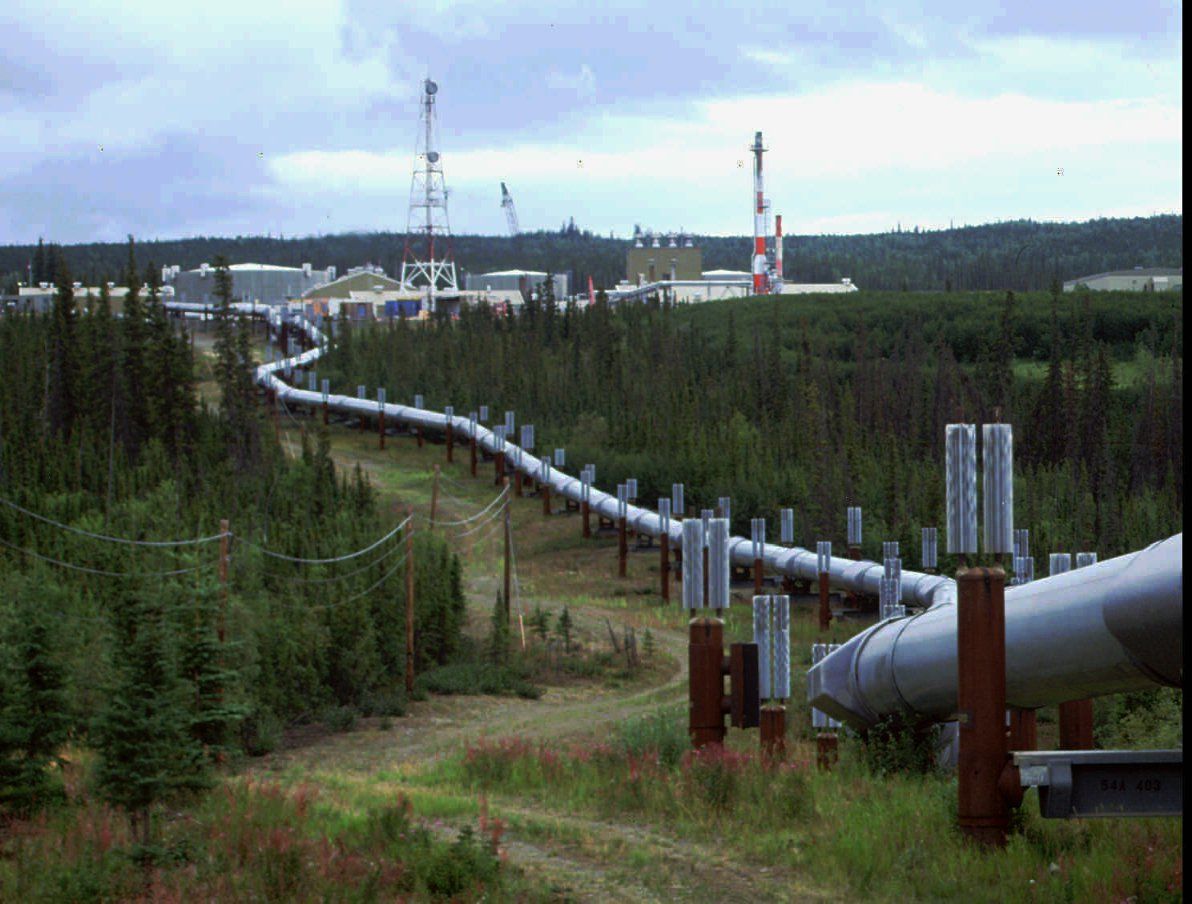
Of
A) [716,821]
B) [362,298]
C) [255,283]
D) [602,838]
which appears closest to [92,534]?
[602,838]

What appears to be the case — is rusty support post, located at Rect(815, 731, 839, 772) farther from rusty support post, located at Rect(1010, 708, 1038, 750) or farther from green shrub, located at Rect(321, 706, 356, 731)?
green shrub, located at Rect(321, 706, 356, 731)

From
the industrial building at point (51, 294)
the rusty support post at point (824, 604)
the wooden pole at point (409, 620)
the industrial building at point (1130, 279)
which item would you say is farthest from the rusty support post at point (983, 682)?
the industrial building at point (51, 294)

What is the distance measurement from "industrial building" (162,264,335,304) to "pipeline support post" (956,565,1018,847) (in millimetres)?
130614

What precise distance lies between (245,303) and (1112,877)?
395 feet

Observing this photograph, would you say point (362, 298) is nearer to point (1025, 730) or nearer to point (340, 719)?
point (340, 719)

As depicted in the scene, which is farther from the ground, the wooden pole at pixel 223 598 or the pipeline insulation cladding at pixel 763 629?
the pipeline insulation cladding at pixel 763 629

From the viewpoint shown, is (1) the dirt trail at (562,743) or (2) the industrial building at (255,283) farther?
(2) the industrial building at (255,283)

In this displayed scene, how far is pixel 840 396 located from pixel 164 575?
121 feet

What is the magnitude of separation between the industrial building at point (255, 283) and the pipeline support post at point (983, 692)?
131m

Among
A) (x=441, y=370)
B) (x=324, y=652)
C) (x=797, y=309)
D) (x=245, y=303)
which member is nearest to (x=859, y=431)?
(x=441, y=370)

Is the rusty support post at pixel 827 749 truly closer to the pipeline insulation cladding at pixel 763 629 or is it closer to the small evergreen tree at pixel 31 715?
the pipeline insulation cladding at pixel 763 629

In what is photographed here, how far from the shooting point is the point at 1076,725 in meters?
17.8

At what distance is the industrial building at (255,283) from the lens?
458 ft

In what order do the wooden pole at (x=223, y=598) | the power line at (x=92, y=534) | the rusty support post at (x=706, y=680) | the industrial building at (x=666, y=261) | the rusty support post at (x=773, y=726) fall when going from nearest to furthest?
1. the rusty support post at (x=706, y=680)
2. the rusty support post at (x=773, y=726)
3. the wooden pole at (x=223, y=598)
4. the power line at (x=92, y=534)
5. the industrial building at (x=666, y=261)
